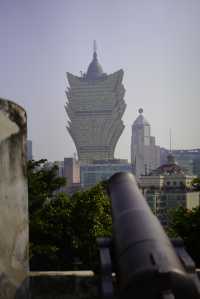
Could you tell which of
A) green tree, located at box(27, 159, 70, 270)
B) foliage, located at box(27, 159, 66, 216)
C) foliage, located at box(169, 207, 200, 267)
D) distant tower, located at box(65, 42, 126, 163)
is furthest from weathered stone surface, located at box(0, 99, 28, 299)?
distant tower, located at box(65, 42, 126, 163)

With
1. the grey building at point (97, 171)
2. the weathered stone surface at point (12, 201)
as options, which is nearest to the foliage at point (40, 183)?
the weathered stone surface at point (12, 201)

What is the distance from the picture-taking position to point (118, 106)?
186250 millimetres

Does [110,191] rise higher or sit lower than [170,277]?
higher

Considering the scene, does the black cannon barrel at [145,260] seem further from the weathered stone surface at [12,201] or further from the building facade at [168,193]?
the building facade at [168,193]

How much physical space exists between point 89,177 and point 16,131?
159 meters

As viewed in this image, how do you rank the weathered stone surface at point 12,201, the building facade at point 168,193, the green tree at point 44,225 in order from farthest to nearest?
1. the building facade at point 168,193
2. the green tree at point 44,225
3. the weathered stone surface at point 12,201

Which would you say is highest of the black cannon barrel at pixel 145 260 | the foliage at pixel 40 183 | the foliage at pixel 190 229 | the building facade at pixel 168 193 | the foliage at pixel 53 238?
the black cannon barrel at pixel 145 260

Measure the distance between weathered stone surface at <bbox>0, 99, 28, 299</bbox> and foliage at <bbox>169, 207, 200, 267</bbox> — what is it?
7.28 metres

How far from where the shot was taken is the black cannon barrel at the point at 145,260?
3.05 m

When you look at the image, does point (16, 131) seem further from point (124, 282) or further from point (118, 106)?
point (118, 106)

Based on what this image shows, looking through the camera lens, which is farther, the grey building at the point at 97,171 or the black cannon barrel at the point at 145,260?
the grey building at the point at 97,171

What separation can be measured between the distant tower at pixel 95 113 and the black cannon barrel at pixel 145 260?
17483cm

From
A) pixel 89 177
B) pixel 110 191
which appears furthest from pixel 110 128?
pixel 110 191

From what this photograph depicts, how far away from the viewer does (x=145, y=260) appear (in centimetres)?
315
